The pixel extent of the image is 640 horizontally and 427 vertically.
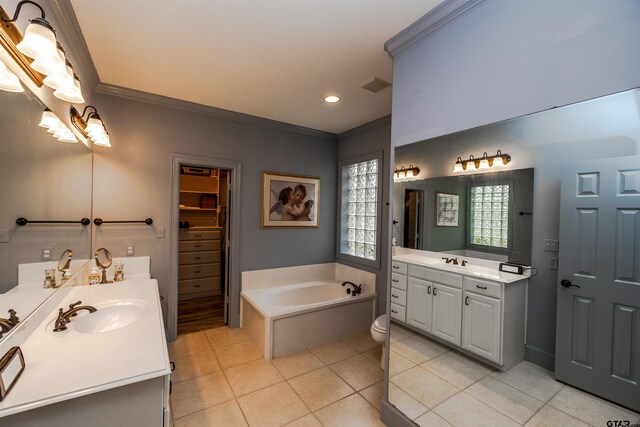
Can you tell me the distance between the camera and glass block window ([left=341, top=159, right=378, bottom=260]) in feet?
12.0

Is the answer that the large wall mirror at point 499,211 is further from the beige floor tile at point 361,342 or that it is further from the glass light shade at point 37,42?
the glass light shade at point 37,42

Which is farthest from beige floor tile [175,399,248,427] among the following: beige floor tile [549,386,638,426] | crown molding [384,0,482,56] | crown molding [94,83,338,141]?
crown molding [94,83,338,141]

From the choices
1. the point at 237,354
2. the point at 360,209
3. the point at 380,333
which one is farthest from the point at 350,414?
the point at 360,209

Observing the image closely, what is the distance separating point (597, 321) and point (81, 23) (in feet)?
10.4

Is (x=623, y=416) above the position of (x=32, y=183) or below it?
below

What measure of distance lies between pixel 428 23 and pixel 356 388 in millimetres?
2718

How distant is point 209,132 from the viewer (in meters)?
3.22

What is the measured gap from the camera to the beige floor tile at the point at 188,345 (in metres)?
2.83

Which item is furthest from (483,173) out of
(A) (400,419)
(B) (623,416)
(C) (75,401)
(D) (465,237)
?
(C) (75,401)

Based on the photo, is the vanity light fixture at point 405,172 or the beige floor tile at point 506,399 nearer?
the beige floor tile at point 506,399

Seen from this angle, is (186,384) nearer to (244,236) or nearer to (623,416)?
(244,236)

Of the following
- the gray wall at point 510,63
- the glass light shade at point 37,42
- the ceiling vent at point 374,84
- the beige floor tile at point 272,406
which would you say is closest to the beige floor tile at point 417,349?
the beige floor tile at point 272,406

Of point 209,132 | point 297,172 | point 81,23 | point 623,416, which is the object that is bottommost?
point 623,416

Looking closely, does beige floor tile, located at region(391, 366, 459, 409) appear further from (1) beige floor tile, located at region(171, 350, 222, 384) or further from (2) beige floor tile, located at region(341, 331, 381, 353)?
(1) beige floor tile, located at region(171, 350, 222, 384)
